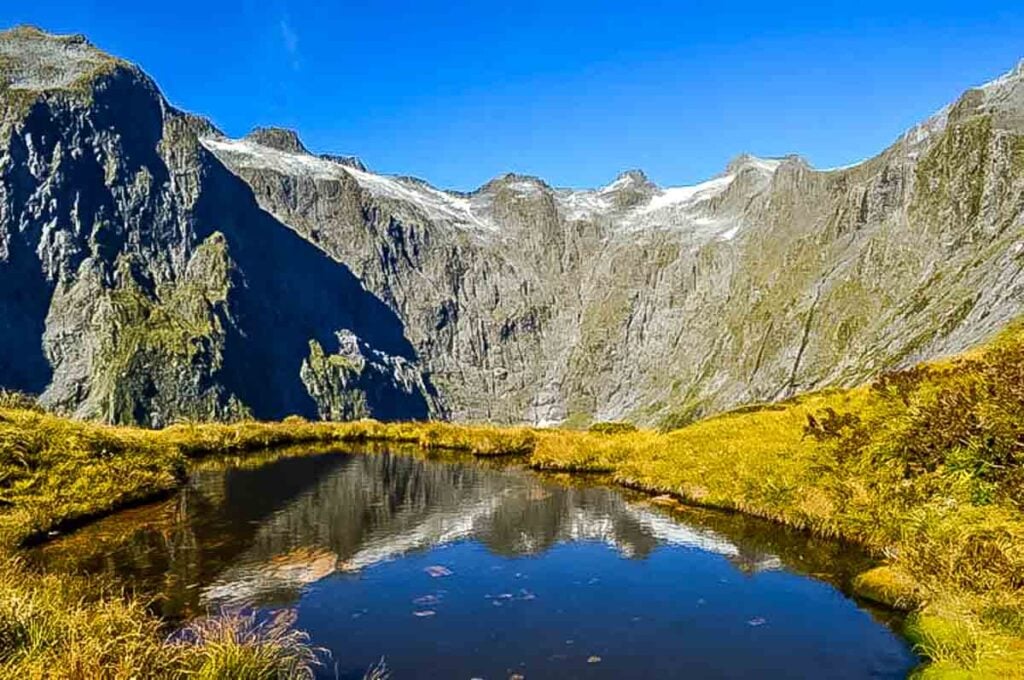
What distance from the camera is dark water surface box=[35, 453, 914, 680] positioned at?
21.5 metres

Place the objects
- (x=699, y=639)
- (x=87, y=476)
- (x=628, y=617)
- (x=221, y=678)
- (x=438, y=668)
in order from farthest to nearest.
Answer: (x=87, y=476) < (x=628, y=617) < (x=699, y=639) < (x=438, y=668) < (x=221, y=678)

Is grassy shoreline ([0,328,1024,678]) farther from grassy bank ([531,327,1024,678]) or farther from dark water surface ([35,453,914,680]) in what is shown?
dark water surface ([35,453,914,680])

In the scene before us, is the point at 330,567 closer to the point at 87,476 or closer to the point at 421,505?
the point at 421,505

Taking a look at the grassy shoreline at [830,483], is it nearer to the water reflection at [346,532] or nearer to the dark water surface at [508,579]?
the dark water surface at [508,579]

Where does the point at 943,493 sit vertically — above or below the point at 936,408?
below

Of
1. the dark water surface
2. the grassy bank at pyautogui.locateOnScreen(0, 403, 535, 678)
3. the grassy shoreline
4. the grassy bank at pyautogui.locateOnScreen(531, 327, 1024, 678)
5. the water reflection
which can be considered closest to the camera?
the grassy bank at pyautogui.locateOnScreen(0, 403, 535, 678)

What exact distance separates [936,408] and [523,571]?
15.7 meters

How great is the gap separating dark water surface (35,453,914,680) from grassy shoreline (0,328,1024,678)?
1.52 m

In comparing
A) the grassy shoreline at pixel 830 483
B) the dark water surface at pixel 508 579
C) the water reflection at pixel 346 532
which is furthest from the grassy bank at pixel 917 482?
the water reflection at pixel 346 532

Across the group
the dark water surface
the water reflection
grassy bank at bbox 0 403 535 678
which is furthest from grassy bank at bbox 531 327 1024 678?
grassy bank at bbox 0 403 535 678

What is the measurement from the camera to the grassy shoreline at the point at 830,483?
18.8 meters

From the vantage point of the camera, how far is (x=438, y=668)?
2039cm

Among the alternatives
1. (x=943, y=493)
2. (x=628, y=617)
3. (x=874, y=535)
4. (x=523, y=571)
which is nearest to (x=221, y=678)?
(x=628, y=617)

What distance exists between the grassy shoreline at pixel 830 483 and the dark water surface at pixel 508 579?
1.52 meters
